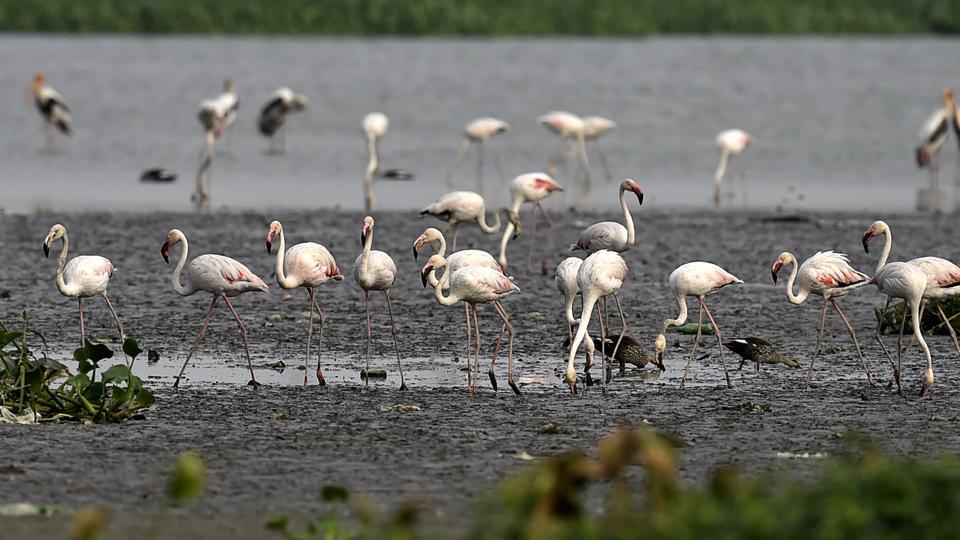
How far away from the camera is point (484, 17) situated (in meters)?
52.9

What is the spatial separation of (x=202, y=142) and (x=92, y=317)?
15601mm

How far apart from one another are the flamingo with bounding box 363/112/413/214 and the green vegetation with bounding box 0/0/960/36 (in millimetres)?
29054

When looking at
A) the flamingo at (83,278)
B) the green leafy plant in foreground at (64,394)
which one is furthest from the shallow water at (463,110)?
the green leafy plant in foreground at (64,394)

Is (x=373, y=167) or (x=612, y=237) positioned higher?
(x=373, y=167)

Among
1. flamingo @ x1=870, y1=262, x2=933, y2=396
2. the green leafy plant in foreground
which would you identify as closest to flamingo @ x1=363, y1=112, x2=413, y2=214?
flamingo @ x1=870, y1=262, x2=933, y2=396

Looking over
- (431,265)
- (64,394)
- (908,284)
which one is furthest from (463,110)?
(64,394)

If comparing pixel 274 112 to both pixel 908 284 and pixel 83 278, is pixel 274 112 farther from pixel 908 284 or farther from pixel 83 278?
pixel 908 284

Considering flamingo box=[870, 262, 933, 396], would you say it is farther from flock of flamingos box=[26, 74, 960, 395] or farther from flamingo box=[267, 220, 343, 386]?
flamingo box=[267, 220, 343, 386]

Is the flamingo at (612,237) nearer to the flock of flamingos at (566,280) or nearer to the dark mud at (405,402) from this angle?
the flock of flamingos at (566,280)

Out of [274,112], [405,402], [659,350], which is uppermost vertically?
[274,112]

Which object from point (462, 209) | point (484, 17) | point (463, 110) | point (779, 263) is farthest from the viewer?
point (484, 17)

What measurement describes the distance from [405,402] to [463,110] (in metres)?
23.3

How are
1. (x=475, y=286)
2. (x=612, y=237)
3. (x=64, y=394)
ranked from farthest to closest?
(x=612, y=237)
(x=475, y=286)
(x=64, y=394)

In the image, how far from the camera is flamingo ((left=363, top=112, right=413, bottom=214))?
18922 mm
